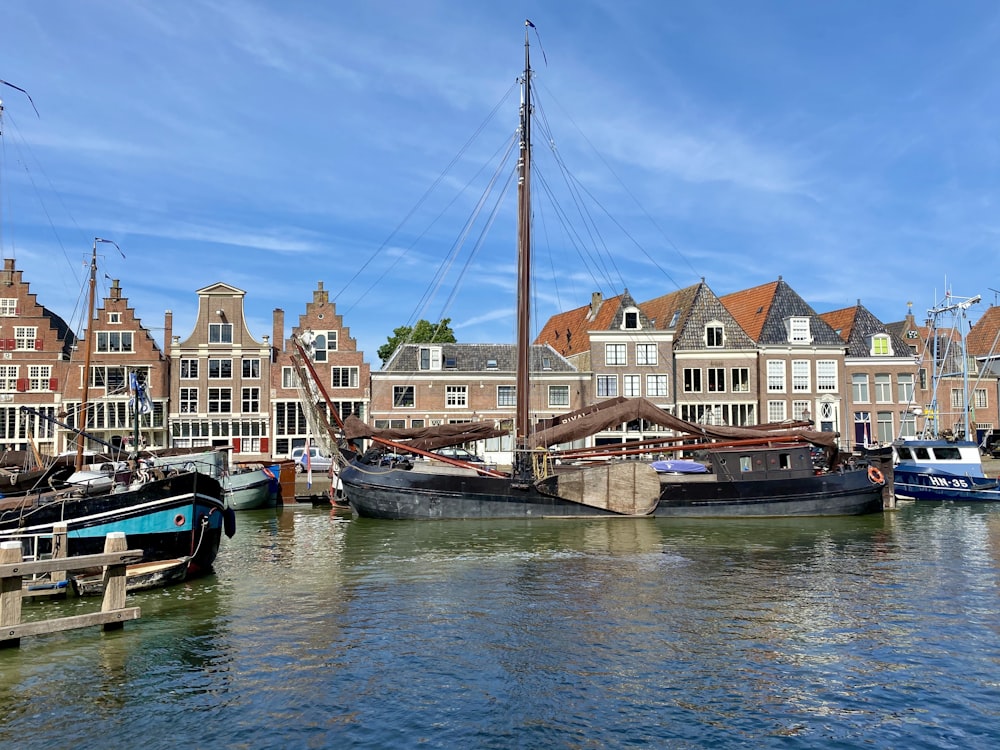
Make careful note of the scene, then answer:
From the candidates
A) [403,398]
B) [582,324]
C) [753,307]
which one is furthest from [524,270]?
[753,307]

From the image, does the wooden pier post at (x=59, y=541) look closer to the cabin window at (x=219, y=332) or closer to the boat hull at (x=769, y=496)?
the boat hull at (x=769, y=496)

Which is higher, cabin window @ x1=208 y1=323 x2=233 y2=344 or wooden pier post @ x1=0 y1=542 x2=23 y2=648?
cabin window @ x1=208 y1=323 x2=233 y2=344

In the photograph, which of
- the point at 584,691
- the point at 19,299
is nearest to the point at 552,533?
the point at 584,691

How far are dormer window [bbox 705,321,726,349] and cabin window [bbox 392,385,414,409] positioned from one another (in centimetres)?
2135

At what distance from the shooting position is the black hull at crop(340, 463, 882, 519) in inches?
1393

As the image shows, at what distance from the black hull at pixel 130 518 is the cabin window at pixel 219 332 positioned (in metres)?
37.1

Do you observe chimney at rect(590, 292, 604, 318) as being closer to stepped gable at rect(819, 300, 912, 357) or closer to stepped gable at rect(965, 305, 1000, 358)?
stepped gable at rect(819, 300, 912, 357)

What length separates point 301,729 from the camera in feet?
37.6

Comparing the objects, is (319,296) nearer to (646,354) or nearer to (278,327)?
(278,327)

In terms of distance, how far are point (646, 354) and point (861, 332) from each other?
A: 1661 cm

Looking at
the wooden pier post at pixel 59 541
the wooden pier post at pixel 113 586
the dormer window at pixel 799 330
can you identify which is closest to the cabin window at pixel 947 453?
the dormer window at pixel 799 330

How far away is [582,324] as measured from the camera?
66.1 metres

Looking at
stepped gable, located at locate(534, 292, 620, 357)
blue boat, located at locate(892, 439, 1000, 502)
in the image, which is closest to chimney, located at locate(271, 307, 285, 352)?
stepped gable, located at locate(534, 292, 620, 357)

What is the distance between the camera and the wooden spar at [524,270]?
120 ft
